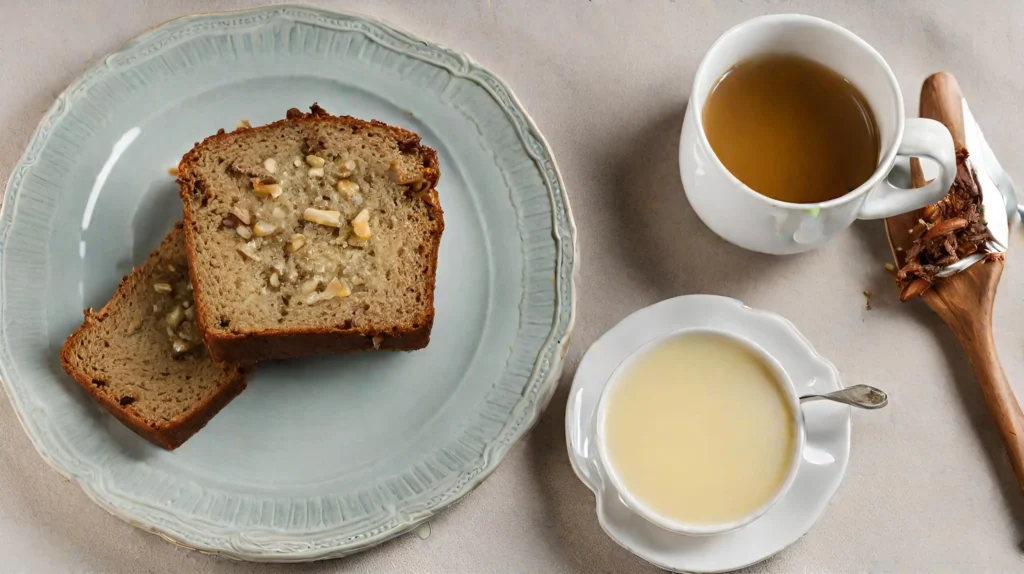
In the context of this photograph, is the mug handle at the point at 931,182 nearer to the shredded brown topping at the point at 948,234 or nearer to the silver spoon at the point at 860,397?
the shredded brown topping at the point at 948,234

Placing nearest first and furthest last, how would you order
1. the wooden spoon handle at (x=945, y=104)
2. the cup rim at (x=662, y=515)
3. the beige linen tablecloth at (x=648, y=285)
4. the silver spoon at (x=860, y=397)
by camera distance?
the cup rim at (x=662, y=515)
the silver spoon at (x=860, y=397)
the beige linen tablecloth at (x=648, y=285)
the wooden spoon handle at (x=945, y=104)

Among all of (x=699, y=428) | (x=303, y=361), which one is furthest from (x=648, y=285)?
(x=303, y=361)

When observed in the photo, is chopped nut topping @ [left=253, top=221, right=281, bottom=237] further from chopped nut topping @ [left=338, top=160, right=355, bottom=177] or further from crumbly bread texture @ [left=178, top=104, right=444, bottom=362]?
chopped nut topping @ [left=338, top=160, right=355, bottom=177]

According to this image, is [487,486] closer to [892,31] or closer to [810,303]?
[810,303]

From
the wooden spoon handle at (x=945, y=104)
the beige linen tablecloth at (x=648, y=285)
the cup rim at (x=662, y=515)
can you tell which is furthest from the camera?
the wooden spoon handle at (x=945, y=104)

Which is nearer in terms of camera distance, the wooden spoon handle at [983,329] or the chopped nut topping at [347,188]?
the chopped nut topping at [347,188]

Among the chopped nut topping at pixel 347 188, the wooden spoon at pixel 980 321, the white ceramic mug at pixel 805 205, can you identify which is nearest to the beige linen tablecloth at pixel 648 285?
the wooden spoon at pixel 980 321

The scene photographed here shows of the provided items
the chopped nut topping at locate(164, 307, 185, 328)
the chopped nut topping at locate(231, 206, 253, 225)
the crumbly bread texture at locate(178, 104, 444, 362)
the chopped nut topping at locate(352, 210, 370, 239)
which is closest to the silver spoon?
the crumbly bread texture at locate(178, 104, 444, 362)
